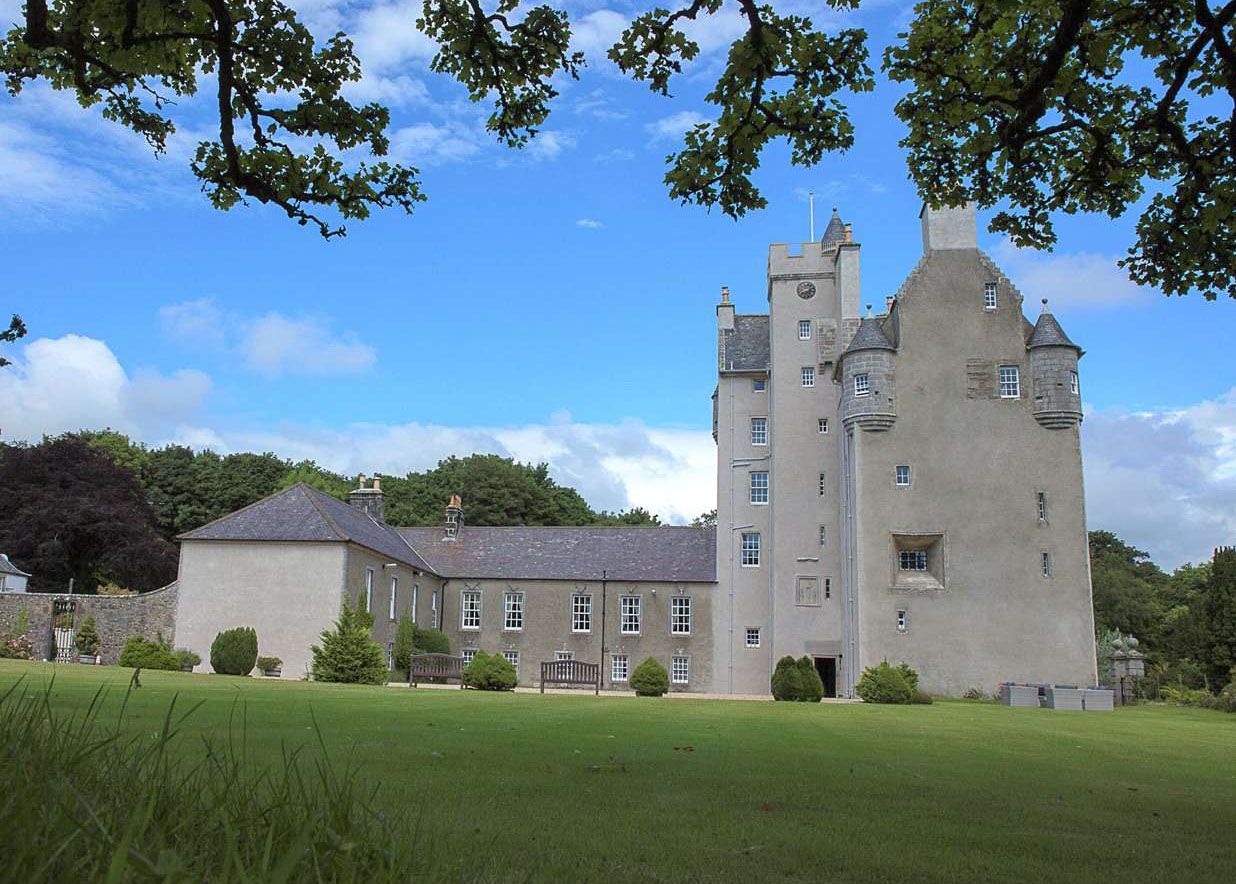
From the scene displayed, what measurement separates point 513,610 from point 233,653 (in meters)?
15.9

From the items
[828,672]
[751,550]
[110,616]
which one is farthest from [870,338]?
[110,616]

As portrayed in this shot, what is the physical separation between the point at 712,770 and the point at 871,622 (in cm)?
3155

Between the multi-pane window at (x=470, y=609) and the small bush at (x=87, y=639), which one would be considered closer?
the small bush at (x=87, y=639)

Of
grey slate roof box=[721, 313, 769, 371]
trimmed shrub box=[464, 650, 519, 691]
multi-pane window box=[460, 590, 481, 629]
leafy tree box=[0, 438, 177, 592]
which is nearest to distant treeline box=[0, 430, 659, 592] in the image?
leafy tree box=[0, 438, 177, 592]

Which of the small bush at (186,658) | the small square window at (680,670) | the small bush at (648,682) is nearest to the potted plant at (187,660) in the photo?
the small bush at (186,658)

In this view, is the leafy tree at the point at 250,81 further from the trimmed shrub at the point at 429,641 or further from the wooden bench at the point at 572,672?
the trimmed shrub at the point at 429,641

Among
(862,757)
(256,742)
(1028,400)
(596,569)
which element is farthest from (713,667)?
(256,742)

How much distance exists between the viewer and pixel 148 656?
34.5m

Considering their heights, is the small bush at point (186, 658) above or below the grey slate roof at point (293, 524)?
below

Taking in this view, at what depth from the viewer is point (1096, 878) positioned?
5.22 meters

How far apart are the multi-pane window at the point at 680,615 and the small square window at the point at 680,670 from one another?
4.27 ft

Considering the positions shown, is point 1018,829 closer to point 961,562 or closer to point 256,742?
point 256,742

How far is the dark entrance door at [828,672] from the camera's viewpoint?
43.6 metres

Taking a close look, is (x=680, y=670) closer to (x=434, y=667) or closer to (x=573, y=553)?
(x=573, y=553)
